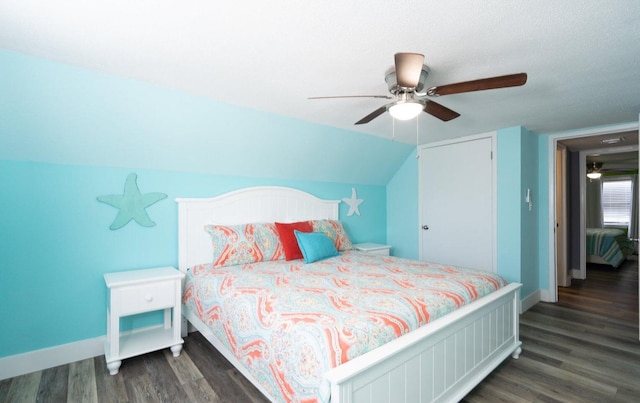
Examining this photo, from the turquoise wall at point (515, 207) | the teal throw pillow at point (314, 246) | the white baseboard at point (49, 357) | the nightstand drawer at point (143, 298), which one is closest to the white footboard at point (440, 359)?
the turquoise wall at point (515, 207)

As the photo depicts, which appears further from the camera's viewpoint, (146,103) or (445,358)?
(146,103)

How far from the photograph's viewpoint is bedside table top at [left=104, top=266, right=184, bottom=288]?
2178 millimetres

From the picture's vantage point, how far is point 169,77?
2.06 metres

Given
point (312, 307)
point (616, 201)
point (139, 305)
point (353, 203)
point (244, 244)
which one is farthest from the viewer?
point (616, 201)

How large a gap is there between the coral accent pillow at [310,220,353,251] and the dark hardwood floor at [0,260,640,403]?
5.14 ft

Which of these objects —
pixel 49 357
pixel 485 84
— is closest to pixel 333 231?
pixel 485 84

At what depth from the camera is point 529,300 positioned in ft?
11.6

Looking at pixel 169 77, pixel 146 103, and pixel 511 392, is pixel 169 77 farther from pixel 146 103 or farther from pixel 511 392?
pixel 511 392

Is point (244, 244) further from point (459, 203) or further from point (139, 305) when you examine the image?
point (459, 203)

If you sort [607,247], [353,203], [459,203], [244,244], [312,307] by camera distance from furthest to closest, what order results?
[607,247]
[353,203]
[459,203]
[244,244]
[312,307]

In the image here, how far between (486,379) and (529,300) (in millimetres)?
1908

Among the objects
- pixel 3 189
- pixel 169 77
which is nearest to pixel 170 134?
pixel 169 77

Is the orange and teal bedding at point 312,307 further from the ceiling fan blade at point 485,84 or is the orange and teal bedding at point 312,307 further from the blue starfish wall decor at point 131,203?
the ceiling fan blade at point 485,84

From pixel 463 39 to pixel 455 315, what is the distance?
4.97 feet
